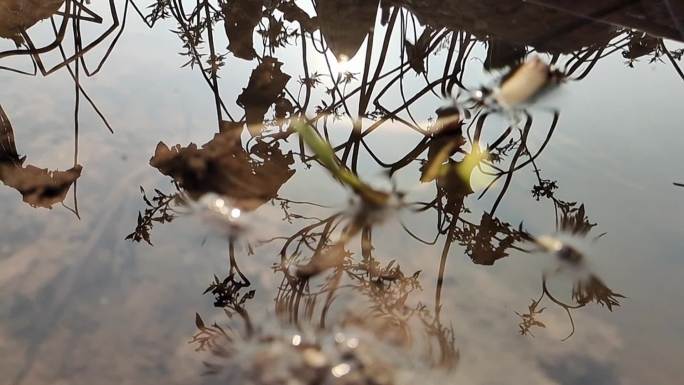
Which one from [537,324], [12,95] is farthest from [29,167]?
[537,324]

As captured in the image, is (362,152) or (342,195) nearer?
(342,195)

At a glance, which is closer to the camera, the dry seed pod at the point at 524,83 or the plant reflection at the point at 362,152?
the plant reflection at the point at 362,152

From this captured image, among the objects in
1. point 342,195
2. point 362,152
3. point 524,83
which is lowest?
point 342,195

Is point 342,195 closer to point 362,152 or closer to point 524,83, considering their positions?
point 362,152

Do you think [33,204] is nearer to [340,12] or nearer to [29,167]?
[29,167]

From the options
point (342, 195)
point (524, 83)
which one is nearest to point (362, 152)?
point (342, 195)

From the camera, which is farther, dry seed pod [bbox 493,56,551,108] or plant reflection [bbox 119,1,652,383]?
dry seed pod [bbox 493,56,551,108]

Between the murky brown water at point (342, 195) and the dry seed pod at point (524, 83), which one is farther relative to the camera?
the dry seed pod at point (524, 83)

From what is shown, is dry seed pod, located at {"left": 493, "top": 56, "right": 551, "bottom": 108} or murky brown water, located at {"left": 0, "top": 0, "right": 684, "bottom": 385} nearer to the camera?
murky brown water, located at {"left": 0, "top": 0, "right": 684, "bottom": 385}
